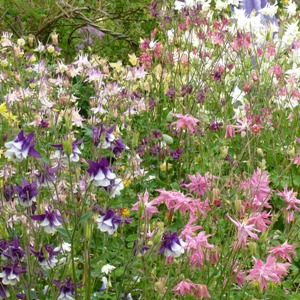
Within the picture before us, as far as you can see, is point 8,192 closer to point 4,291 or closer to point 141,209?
point 4,291

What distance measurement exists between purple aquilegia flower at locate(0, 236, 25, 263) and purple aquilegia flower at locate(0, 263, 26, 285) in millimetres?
30

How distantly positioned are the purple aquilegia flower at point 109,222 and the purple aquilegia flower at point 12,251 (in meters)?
0.25

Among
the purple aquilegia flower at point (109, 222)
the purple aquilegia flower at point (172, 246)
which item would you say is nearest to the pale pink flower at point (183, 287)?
the purple aquilegia flower at point (172, 246)

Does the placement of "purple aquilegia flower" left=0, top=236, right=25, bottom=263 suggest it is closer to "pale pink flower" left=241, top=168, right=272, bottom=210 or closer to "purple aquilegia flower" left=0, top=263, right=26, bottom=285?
"purple aquilegia flower" left=0, top=263, right=26, bottom=285

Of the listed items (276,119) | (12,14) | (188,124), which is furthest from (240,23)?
(12,14)

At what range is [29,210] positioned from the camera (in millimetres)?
1923

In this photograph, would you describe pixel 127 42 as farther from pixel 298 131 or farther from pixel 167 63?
pixel 298 131

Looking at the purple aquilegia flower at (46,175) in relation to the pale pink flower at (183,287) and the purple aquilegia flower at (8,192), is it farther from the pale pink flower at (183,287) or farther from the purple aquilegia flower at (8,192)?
the pale pink flower at (183,287)

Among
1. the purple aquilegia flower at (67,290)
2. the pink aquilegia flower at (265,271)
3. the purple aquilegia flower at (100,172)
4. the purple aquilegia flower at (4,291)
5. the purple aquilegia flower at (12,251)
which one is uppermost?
the purple aquilegia flower at (100,172)


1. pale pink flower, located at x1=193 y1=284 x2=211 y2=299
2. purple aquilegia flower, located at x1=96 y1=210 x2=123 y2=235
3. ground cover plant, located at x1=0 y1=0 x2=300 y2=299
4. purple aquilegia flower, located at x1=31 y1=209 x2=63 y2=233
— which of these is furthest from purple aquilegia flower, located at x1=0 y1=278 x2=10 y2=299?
pale pink flower, located at x1=193 y1=284 x2=211 y2=299

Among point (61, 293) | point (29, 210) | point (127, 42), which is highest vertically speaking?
point (29, 210)

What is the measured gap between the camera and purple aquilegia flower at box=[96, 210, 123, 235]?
182 cm

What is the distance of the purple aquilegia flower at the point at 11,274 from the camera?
1837mm

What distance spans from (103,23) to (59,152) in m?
5.44
